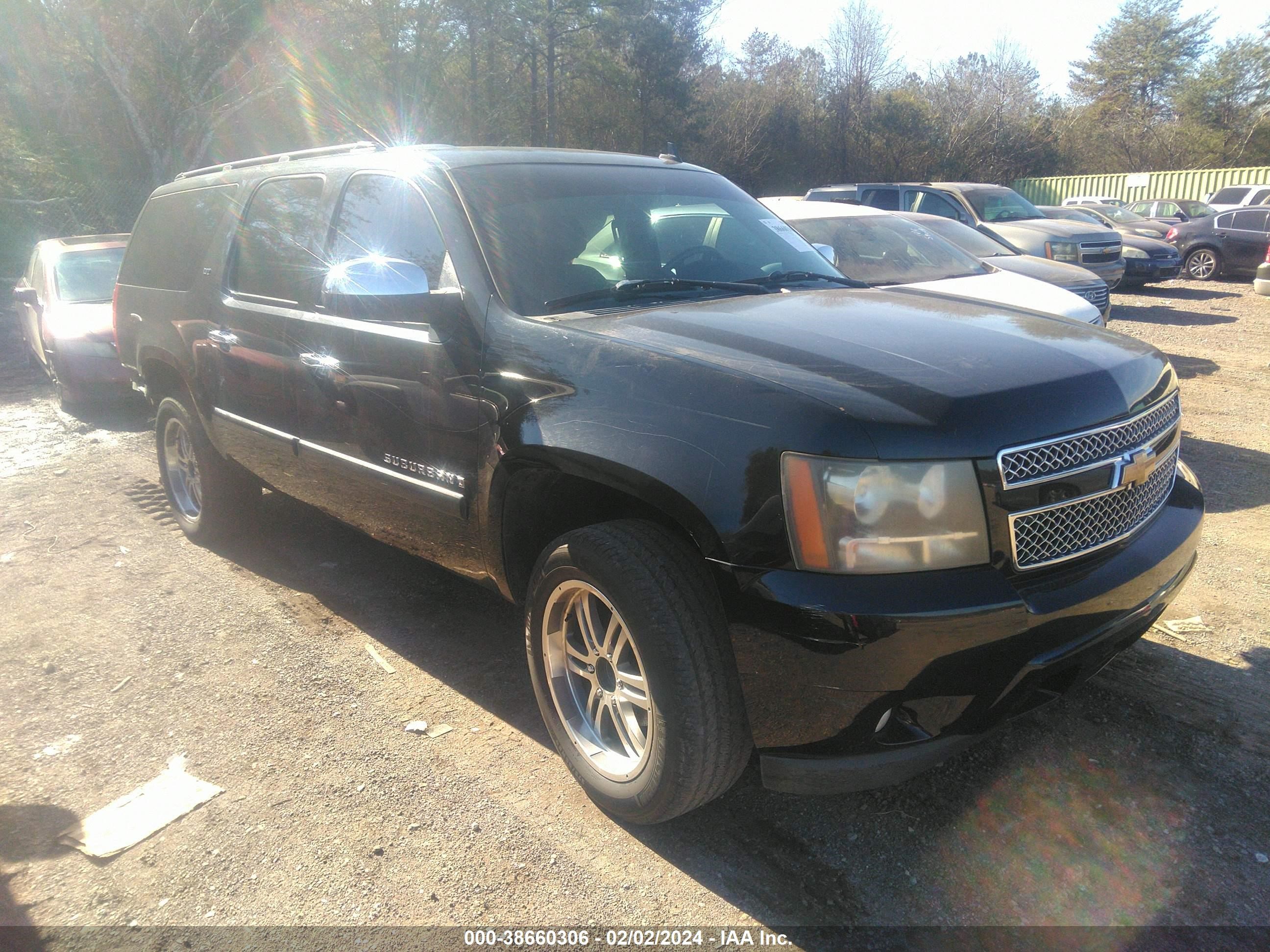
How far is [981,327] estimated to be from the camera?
9.41 feet

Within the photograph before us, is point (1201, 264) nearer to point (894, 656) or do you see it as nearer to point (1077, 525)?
point (1077, 525)

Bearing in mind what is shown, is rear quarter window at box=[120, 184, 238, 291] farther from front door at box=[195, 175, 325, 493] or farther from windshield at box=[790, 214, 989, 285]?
windshield at box=[790, 214, 989, 285]

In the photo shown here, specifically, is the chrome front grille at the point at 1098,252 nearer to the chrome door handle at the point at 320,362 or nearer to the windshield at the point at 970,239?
the windshield at the point at 970,239

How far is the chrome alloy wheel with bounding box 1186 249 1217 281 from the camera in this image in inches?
703

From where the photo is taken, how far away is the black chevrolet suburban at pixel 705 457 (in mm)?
2152

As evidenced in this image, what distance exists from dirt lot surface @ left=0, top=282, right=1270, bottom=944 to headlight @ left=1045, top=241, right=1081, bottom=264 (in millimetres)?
9396

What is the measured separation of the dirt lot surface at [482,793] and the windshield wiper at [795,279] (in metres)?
1.78

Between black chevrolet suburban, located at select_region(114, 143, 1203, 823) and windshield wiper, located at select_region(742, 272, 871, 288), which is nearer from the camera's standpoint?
black chevrolet suburban, located at select_region(114, 143, 1203, 823)

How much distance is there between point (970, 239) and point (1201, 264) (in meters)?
12.0

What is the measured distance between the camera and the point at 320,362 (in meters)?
3.65

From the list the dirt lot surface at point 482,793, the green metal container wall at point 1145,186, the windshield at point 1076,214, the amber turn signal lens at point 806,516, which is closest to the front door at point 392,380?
the dirt lot surface at point 482,793

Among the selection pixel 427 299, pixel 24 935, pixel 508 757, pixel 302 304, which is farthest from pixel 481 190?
pixel 24 935

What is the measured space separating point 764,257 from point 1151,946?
8.71ft

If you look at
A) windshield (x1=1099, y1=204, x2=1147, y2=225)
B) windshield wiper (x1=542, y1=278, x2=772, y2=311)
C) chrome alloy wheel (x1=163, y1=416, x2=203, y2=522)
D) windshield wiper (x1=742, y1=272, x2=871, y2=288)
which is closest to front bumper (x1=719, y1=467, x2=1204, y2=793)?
windshield wiper (x1=542, y1=278, x2=772, y2=311)
